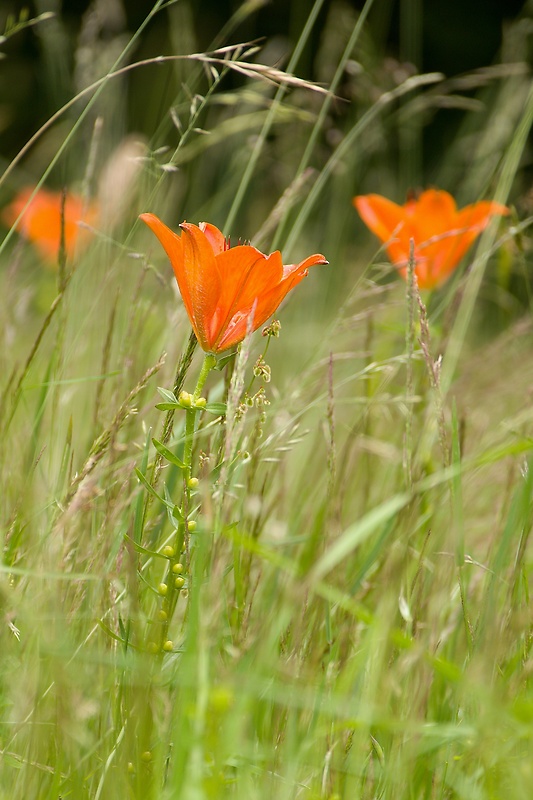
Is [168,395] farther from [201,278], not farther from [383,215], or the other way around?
[383,215]

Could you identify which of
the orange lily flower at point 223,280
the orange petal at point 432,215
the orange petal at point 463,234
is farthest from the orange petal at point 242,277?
the orange petal at point 432,215

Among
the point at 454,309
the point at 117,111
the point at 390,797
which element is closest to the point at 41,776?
the point at 390,797

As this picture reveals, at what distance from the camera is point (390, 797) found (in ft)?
2.17

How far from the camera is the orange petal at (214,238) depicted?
75 centimetres

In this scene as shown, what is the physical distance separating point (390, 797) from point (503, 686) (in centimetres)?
16

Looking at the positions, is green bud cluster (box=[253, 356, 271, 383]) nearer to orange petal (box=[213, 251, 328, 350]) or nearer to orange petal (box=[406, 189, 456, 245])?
orange petal (box=[213, 251, 328, 350])

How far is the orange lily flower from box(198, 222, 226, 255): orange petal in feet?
0.04

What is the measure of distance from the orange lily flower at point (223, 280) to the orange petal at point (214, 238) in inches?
0.5

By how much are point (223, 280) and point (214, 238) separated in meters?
0.06

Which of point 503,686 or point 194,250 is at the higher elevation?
point 194,250

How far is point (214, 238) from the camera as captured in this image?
2.49ft

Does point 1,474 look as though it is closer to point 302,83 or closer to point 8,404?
point 8,404

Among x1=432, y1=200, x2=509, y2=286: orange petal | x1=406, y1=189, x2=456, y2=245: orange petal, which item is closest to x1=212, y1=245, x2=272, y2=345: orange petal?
x1=432, y1=200, x2=509, y2=286: orange petal

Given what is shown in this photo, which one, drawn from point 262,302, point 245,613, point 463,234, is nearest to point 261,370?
point 262,302
